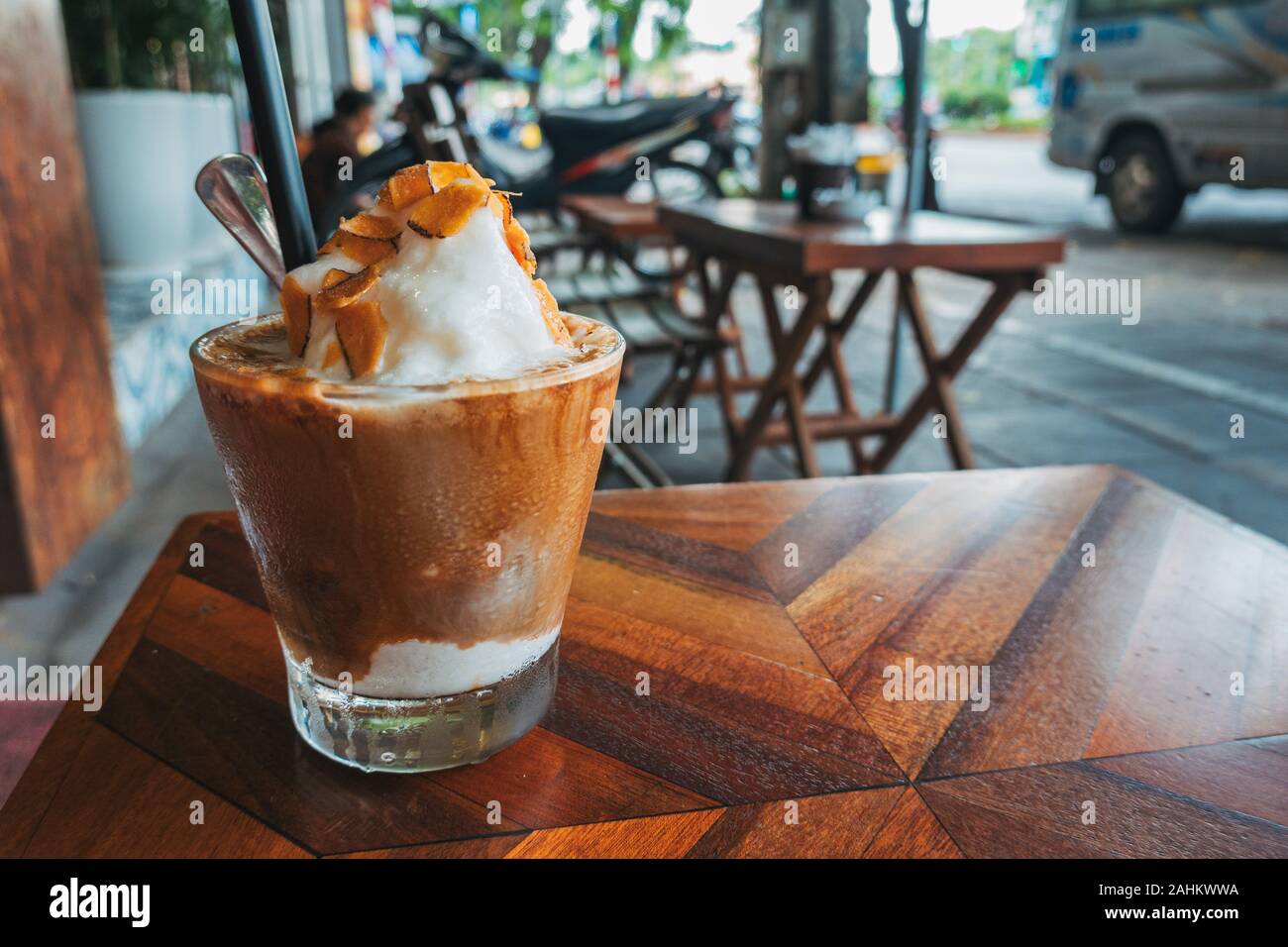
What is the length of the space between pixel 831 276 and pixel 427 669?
2.02m

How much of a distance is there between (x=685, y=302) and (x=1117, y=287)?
9.56ft

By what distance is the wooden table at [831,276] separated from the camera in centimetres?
230

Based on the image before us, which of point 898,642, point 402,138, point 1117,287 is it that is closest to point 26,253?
point 402,138

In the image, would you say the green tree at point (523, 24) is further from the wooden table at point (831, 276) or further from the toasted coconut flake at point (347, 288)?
the toasted coconut flake at point (347, 288)

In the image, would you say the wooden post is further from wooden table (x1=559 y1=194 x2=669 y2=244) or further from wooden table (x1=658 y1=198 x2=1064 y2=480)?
wooden table (x1=559 y1=194 x2=669 y2=244)

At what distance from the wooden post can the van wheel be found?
8016 mm

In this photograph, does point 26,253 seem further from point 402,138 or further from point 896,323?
point 896,323

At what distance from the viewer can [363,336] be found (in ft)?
1.59

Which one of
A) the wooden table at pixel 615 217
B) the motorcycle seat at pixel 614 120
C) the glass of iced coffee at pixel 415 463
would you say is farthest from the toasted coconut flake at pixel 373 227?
the motorcycle seat at pixel 614 120

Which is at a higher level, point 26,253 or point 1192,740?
point 26,253

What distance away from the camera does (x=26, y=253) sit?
203cm

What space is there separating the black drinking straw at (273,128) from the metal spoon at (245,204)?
0.01m

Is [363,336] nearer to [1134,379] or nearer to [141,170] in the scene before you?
[141,170]

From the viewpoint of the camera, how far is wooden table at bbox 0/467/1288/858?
0.50 m
